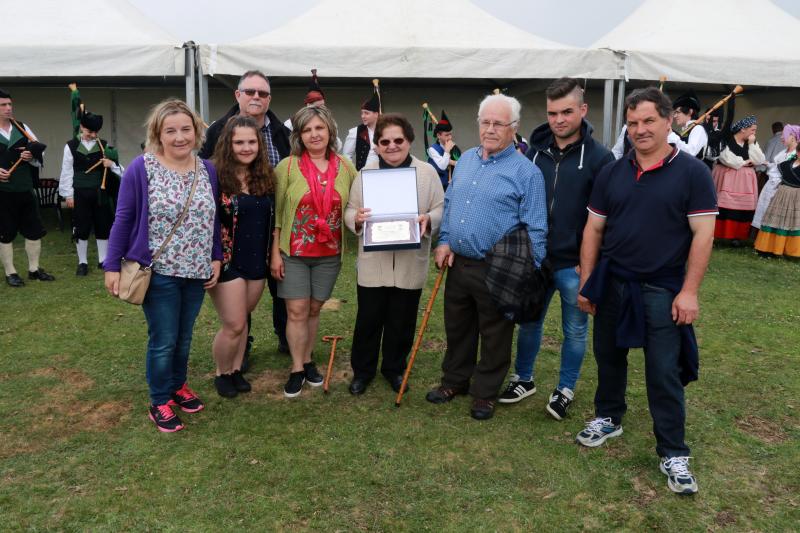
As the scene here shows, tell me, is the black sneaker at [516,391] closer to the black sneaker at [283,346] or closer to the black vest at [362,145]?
the black sneaker at [283,346]

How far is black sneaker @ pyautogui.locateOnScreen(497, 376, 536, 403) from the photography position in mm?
3846

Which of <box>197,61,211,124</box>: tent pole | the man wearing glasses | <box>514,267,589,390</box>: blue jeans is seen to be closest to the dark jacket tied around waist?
the man wearing glasses

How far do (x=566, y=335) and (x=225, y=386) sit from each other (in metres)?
→ 2.10

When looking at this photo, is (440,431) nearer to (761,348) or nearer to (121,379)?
(121,379)

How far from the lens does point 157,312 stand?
10.7 feet

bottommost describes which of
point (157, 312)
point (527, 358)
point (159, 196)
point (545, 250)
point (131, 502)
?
point (131, 502)

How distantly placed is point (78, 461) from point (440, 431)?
6.11 ft

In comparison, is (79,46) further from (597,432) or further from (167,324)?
(597,432)

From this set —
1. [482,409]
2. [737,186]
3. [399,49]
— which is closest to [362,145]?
[399,49]

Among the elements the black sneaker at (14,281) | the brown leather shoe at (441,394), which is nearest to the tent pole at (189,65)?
the black sneaker at (14,281)

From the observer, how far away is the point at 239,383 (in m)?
3.96

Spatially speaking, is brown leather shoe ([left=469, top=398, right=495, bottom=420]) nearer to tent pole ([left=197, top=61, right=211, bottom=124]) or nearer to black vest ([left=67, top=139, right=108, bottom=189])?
black vest ([left=67, top=139, right=108, bottom=189])

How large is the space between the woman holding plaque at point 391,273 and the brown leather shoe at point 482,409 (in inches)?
21.5

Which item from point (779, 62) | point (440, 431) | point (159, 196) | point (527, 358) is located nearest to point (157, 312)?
point (159, 196)
